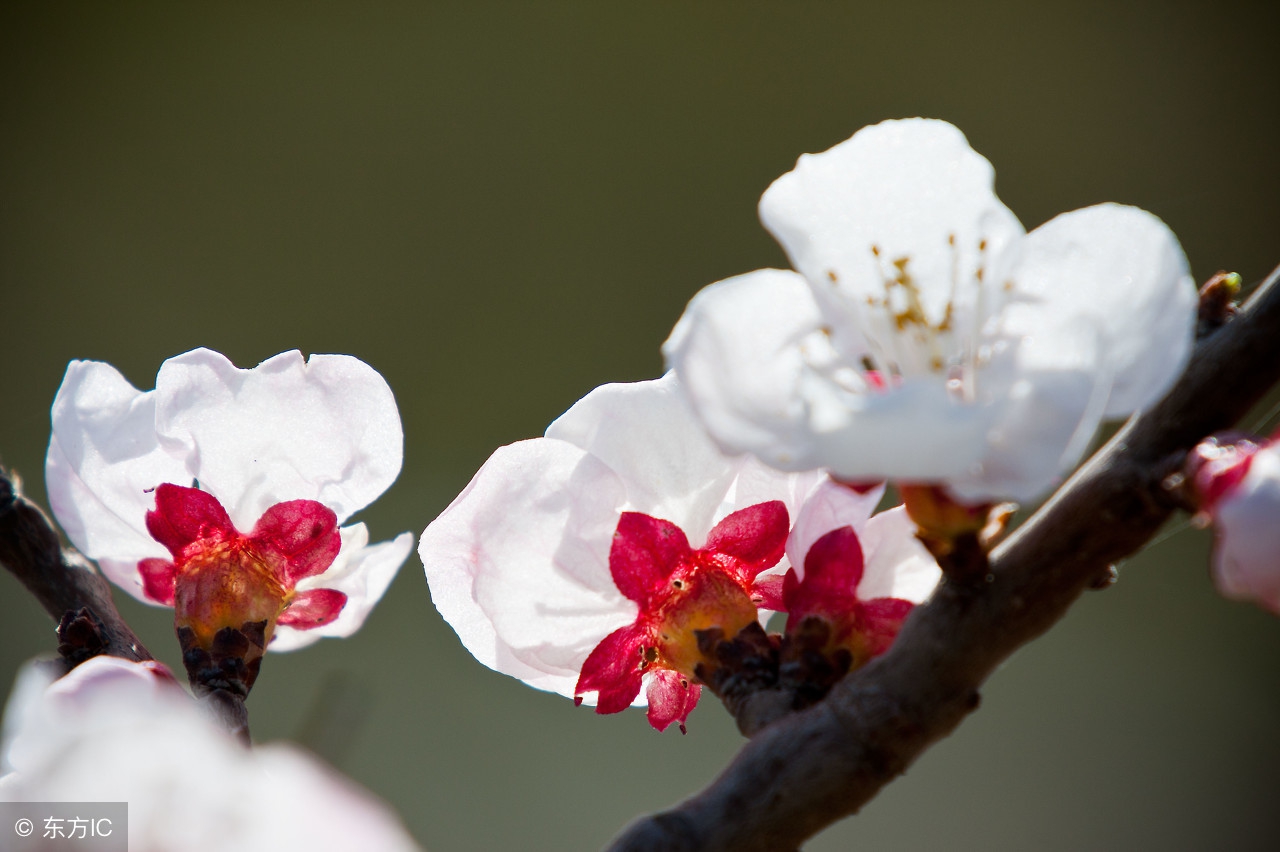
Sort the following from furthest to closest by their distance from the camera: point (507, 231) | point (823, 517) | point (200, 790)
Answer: point (507, 231) < point (823, 517) < point (200, 790)

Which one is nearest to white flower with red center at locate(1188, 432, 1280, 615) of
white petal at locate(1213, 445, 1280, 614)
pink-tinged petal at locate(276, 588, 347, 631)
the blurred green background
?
white petal at locate(1213, 445, 1280, 614)

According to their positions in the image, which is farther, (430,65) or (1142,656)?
(1142,656)

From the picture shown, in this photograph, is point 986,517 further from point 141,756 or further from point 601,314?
point 601,314

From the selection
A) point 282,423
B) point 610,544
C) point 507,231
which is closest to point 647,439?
point 610,544

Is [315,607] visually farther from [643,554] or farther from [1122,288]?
[1122,288]

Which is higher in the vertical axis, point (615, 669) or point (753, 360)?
point (753, 360)

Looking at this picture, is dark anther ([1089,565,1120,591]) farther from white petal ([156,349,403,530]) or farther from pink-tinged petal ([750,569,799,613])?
white petal ([156,349,403,530])

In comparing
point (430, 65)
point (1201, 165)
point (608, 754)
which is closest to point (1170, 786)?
point (608, 754)
